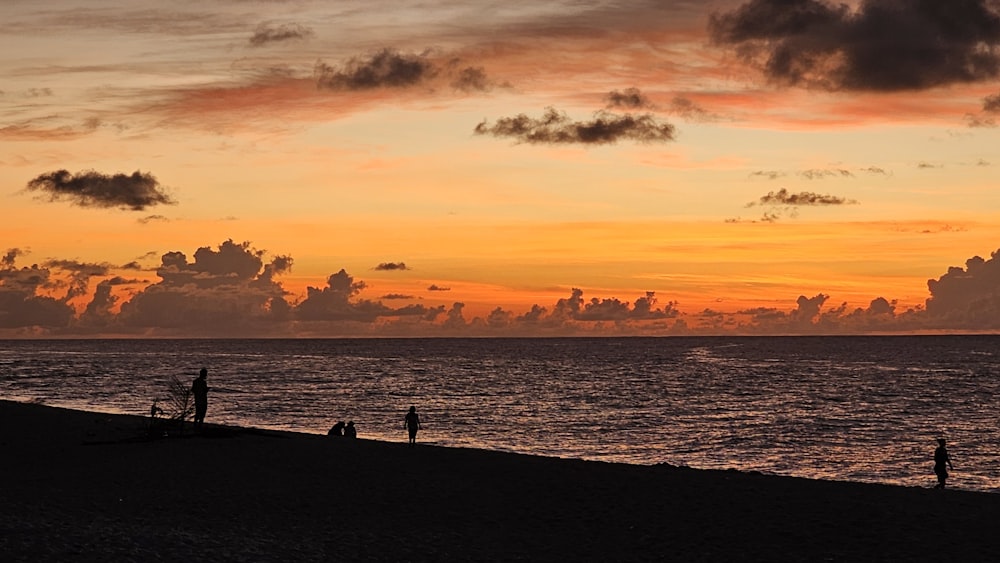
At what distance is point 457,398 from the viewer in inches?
3627

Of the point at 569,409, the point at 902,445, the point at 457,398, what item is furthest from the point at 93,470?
the point at 457,398

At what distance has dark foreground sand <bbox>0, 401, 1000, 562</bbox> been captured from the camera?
18078 millimetres

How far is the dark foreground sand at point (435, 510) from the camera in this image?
59.3 ft

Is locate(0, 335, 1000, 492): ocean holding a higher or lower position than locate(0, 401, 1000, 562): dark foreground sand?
lower

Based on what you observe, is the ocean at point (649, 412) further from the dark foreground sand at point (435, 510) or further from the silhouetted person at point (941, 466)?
the dark foreground sand at point (435, 510)

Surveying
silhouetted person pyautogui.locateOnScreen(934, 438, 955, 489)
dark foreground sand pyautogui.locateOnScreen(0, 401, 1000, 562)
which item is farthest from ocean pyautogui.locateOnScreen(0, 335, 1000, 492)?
dark foreground sand pyautogui.locateOnScreen(0, 401, 1000, 562)

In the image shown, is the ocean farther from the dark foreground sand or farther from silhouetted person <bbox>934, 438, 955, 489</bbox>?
the dark foreground sand

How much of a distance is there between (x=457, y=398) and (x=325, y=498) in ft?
227

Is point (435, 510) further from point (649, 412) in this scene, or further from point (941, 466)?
point (649, 412)

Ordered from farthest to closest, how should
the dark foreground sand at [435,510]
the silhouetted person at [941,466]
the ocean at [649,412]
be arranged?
the ocean at [649,412], the silhouetted person at [941,466], the dark foreground sand at [435,510]

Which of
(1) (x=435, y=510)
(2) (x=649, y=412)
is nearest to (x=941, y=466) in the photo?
(1) (x=435, y=510)

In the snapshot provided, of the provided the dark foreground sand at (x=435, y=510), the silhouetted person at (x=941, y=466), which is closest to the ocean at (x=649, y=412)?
the silhouetted person at (x=941, y=466)

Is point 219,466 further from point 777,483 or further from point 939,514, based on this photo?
point 939,514

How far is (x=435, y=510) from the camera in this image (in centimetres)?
2212
